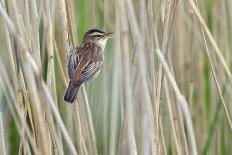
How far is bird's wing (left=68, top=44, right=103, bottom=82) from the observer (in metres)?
2.92

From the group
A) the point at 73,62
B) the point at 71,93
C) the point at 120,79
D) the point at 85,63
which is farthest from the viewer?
the point at 85,63

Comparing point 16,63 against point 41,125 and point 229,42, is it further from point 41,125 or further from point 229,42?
point 229,42

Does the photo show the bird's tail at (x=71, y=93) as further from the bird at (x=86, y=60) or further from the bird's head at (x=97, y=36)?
the bird's head at (x=97, y=36)

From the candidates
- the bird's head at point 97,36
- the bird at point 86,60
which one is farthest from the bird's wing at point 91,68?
the bird's head at point 97,36

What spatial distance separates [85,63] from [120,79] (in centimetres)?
40

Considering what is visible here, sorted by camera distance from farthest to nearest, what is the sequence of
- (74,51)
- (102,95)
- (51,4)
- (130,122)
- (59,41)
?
(59,41), (102,95), (74,51), (51,4), (130,122)

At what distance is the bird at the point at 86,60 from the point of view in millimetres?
2764

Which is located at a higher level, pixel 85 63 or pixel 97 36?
pixel 97 36

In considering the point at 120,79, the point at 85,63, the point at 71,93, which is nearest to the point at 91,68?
the point at 85,63

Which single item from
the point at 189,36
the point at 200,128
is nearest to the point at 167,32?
the point at 189,36

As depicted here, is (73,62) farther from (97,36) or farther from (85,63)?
(97,36)

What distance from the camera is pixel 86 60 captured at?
10.5ft

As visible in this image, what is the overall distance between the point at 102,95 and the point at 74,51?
1.41 ft

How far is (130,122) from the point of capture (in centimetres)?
212
